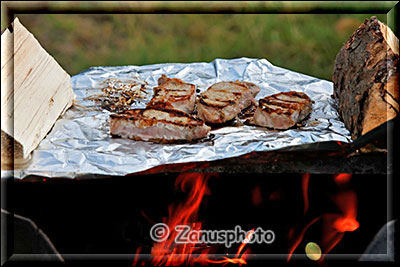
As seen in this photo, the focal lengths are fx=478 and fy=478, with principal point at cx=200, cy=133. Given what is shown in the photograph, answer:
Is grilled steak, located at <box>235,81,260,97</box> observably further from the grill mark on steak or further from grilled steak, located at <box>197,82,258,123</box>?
the grill mark on steak

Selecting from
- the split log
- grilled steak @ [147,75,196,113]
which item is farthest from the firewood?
the split log

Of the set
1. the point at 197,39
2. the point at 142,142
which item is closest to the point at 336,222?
the point at 142,142

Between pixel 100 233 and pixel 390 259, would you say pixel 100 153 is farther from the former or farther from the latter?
pixel 390 259

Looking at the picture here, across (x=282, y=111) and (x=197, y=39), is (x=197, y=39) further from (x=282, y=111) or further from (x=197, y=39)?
(x=282, y=111)

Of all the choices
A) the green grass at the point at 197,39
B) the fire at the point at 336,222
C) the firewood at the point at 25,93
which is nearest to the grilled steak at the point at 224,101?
the fire at the point at 336,222

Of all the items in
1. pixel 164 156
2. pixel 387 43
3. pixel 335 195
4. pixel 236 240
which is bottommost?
pixel 236 240

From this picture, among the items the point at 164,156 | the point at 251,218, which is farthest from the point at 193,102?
the point at 251,218

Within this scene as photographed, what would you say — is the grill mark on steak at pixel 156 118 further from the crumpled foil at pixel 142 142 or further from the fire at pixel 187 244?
the fire at pixel 187 244
